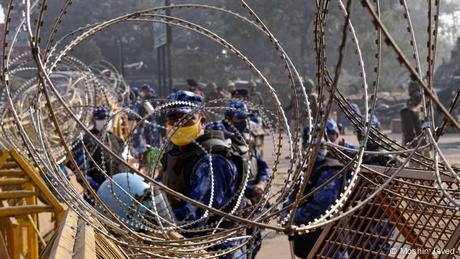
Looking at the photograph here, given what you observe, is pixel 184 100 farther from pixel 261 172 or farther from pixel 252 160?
pixel 261 172

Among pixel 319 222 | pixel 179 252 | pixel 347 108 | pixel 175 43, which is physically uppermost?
pixel 175 43

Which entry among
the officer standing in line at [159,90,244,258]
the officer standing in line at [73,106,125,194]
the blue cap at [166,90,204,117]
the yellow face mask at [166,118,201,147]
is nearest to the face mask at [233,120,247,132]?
the officer standing in line at [73,106,125,194]

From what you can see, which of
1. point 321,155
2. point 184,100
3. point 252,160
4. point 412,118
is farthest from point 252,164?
point 412,118

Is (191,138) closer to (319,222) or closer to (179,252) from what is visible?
(179,252)

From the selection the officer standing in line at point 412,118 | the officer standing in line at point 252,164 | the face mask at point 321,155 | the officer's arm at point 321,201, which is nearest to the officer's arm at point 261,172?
the officer standing in line at point 252,164

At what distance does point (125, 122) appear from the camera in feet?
38.6

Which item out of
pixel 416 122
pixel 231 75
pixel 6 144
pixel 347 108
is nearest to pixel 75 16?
pixel 231 75

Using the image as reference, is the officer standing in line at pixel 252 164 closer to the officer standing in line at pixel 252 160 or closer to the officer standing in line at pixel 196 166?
the officer standing in line at pixel 252 160

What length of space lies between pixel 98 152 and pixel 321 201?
281 centimetres

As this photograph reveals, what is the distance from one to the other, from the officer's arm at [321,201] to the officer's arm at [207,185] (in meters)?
0.57

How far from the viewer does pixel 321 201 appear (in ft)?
15.3

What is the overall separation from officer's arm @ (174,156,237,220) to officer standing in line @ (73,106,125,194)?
1.44 meters

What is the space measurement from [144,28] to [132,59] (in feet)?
7.13

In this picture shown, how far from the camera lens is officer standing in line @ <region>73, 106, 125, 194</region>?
6.04 meters
